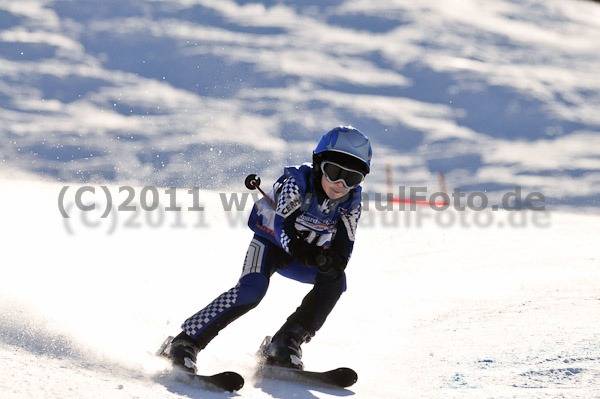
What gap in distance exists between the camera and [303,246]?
364 cm

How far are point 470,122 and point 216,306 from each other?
868 inches

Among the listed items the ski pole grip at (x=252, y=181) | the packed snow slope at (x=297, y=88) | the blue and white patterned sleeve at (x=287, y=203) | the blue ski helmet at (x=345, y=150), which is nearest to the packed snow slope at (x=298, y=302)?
the blue and white patterned sleeve at (x=287, y=203)

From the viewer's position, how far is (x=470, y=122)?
2461 centimetres

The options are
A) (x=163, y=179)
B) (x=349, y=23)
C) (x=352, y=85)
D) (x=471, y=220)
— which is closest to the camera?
(x=471, y=220)

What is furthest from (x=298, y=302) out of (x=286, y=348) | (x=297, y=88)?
(x=297, y=88)

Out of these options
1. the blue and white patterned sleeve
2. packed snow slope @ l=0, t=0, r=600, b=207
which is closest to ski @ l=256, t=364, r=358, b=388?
the blue and white patterned sleeve

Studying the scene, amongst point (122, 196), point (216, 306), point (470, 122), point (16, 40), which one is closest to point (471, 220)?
point (122, 196)

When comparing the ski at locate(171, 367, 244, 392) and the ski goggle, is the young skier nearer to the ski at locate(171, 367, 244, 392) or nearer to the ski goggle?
the ski goggle

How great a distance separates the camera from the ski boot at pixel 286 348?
368 centimetres

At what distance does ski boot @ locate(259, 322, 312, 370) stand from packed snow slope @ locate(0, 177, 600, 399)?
131mm

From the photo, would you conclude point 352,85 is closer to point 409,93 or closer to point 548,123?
point 409,93

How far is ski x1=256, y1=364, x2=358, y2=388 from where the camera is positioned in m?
3.50

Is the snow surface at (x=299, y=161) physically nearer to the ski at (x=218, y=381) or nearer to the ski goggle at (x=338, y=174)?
the ski at (x=218, y=381)

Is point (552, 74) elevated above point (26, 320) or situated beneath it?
elevated above
